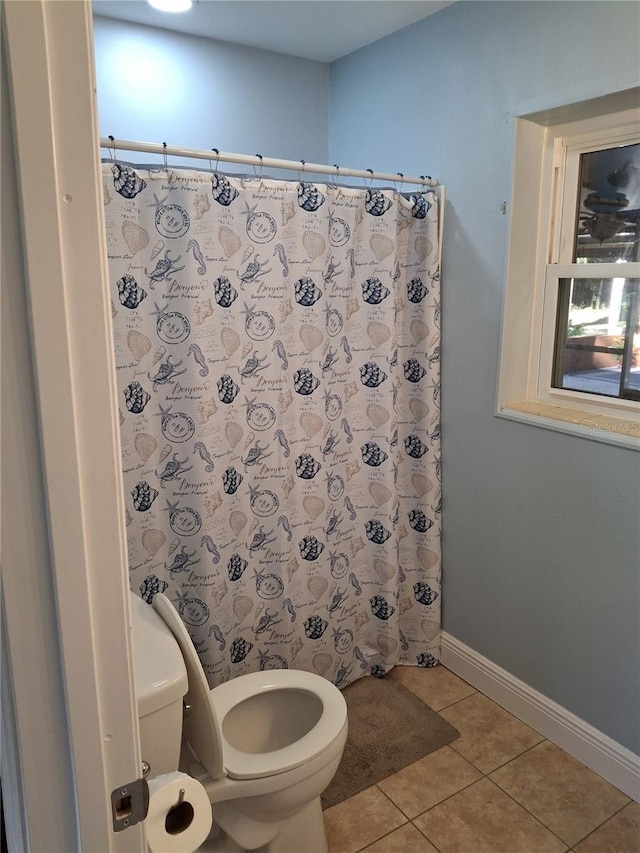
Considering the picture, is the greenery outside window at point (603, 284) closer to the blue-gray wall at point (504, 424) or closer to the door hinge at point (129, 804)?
the blue-gray wall at point (504, 424)

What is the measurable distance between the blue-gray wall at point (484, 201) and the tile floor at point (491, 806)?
190 mm

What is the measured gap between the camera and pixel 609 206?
1893 millimetres

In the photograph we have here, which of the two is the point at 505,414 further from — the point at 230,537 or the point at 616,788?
the point at 616,788

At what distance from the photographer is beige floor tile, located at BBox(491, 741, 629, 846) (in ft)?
5.76

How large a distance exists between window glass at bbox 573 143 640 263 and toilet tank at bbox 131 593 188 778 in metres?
1.64

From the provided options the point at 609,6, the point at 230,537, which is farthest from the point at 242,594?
the point at 609,6

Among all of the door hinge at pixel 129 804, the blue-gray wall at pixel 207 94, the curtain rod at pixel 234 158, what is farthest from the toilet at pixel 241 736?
the blue-gray wall at pixel 207 94

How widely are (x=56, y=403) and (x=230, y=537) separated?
4.89 feet

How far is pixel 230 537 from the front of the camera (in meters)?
1.99

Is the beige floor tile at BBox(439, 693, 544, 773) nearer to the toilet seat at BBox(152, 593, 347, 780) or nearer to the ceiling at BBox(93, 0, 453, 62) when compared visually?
the toilet seat at BBox(152, 593, 347, 780)

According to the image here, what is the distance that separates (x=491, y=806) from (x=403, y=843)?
0.94ft

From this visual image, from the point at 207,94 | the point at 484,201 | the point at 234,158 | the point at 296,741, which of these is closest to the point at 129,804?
the point at 296,741

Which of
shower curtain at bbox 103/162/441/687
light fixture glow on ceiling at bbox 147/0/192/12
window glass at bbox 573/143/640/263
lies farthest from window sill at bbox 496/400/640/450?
light fixture glow on ceiling at bbox 147/0/192/12

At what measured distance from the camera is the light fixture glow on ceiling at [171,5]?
1.99 metres
